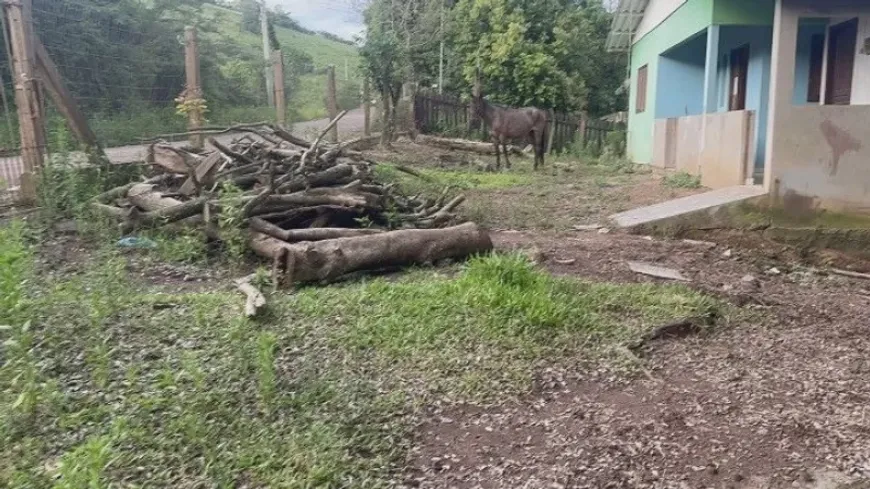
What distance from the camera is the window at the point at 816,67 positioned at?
1077 cm

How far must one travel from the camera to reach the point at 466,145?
57.6 ft

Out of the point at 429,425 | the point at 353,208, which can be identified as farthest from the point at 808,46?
the point at 429,425

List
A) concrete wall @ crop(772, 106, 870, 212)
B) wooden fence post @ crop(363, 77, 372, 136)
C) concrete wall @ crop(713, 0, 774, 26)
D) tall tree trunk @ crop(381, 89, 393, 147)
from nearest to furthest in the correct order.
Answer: concrete wall @ crop(772, 106, 870, 212) < concrete wall @ crop(713, 0, 774, 26) < tall tree trunk @ crop(381, 89, 393, 147) < wooden fence post @ crop(363, 77, 372, 136)

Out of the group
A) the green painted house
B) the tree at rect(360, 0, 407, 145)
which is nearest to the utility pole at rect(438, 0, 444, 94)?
the tree at rect(360, 0, 407, 145)

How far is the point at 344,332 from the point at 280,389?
782 millimetres

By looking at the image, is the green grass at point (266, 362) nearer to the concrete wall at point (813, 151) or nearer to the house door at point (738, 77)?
the concrete wall at point (813, 151)

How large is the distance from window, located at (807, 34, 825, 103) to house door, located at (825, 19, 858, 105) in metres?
0.34

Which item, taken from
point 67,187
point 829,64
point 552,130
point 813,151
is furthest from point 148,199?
point 552,130

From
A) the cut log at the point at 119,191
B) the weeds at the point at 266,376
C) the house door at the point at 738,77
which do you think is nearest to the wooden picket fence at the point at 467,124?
the house door at the point at 738,77

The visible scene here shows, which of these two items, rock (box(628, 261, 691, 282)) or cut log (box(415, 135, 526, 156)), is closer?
rock (box(628, 261, 691, 282))

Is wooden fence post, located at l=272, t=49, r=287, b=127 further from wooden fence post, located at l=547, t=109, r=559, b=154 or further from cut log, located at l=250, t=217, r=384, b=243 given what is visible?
wooden fence post, located at l=547, t=109, r=559, b=154

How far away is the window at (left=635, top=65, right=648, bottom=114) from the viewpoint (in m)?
16.7

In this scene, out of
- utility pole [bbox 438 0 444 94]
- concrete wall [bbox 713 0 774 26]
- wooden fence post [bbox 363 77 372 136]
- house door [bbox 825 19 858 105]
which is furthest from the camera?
utility pole [bbox 438 0 444 94]

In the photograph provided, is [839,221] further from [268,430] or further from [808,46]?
[268,430]
